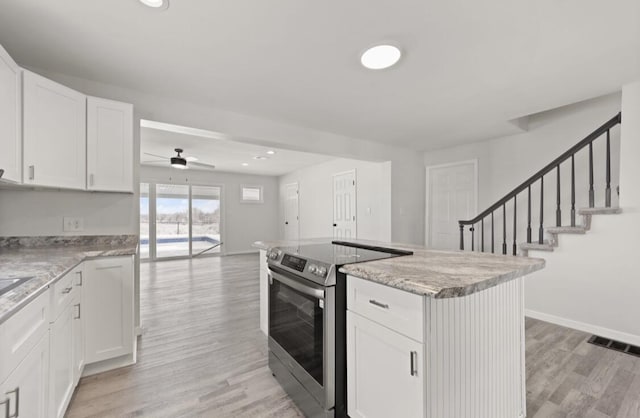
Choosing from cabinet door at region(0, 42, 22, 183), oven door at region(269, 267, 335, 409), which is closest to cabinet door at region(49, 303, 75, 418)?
cabinet door at region(0, 42, 22, 183)

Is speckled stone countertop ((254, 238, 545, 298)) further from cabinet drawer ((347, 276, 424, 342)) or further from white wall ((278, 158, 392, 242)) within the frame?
white wall ((278, 158, 392, 242))

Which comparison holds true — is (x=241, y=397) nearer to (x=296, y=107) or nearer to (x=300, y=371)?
(x=300, y=371)

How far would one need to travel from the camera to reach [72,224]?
7.68 feet

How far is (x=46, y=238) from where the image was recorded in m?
2.25

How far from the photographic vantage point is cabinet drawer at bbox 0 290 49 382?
917 mm

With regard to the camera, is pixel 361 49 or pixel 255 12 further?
pixel 361 49

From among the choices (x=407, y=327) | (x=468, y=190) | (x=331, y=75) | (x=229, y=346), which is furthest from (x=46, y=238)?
(x=468, y=190)

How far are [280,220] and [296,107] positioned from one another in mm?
5751

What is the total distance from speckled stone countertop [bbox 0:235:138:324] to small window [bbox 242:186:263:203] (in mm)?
5509

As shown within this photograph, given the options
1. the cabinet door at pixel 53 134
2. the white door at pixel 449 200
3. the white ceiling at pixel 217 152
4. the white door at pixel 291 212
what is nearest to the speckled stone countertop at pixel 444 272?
the cabinet door at pixel 53 134

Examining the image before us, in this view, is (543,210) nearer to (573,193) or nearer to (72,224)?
(573,193)

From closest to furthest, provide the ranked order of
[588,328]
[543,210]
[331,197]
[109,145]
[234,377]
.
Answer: [234,377]
[109,145]
[588,328]
[543,210]
[331,197]

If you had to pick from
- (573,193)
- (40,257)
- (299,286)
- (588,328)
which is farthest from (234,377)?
(573,193)

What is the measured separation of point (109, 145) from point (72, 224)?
2.54 feet
